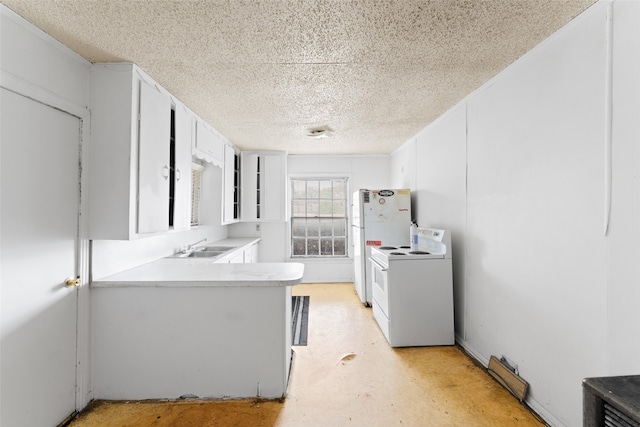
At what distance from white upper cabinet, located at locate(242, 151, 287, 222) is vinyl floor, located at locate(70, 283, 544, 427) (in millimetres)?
2550

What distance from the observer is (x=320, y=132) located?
367cm

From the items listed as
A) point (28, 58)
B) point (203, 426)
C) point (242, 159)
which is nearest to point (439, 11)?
point (28, 58)

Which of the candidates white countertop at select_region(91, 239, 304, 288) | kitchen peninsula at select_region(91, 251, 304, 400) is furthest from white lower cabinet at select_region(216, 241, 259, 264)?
kitchen peninsula at select_region(91, 251, 304, 400)

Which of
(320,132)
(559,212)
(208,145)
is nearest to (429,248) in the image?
(559,212)

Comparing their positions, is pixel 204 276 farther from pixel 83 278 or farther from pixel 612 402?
pixel 612 402

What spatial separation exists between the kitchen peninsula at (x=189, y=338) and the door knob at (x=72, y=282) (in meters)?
0.13

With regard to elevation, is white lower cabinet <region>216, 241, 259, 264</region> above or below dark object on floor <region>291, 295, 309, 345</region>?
above

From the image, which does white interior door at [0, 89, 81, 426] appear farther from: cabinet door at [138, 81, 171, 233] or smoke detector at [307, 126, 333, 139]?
smoke detector at [307, 126, 333, 139]

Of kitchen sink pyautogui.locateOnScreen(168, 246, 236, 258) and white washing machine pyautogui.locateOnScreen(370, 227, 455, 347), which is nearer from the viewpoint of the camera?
white washing machine pyautogui.locateOnScreen(370, 227, 455, 347)

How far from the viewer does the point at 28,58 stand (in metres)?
1.55

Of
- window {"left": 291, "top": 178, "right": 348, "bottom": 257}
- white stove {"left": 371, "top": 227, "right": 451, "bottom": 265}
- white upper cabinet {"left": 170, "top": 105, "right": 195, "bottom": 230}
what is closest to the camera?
white upper cabinet {"left": 170, "top": 105, "right": 195, "bottom": 230}

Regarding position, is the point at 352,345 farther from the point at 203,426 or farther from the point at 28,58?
the point at 28,58

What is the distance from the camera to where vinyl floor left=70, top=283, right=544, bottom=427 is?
179 centimetres

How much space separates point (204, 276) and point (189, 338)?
43 centimetres
